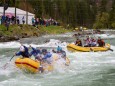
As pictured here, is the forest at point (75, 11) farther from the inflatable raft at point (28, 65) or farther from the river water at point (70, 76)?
the inflatable raft at point (28, 65)

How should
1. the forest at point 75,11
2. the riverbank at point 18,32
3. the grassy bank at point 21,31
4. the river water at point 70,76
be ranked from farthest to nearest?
1. the forest at point 75,11
2. the grassy bank at point 21,31
3. the riverbank at point 18,32
4. the river water at point 70,76

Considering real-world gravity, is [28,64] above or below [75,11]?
above

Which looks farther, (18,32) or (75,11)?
(75,11)

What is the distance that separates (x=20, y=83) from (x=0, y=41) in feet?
76.4

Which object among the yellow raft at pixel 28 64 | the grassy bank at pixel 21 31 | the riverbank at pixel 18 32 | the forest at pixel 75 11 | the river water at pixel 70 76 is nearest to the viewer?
the river water at pixel 70 76

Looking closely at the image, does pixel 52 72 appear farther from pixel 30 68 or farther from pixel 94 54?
pixel 94 54

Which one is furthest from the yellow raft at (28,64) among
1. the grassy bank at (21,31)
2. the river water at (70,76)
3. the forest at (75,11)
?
the forest at (75,11)

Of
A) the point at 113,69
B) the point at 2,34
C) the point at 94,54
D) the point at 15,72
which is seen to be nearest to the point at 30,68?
the point at 15,72

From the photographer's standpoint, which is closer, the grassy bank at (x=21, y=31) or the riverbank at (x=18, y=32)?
the riverbank at (x=18, y=32)

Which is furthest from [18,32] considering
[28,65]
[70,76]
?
[70,76]

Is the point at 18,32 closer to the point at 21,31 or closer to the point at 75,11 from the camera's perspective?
the point at 21,31

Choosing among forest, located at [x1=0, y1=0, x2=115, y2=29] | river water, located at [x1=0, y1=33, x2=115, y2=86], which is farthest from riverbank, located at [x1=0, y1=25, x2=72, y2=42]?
forest, located at [x1=0, y1=0, x2=115, y2=29]

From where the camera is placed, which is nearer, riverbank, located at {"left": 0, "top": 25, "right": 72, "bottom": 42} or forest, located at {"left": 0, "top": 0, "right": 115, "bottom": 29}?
riverbank, located at {"left": 0, "top": 25, "right": 72, "bottom": 42}

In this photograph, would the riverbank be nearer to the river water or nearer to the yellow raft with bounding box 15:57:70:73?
the river water
